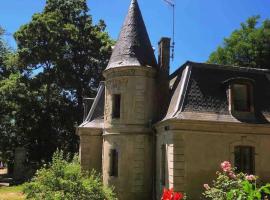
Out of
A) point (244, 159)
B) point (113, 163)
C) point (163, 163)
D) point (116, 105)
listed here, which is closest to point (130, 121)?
point (116, 105)

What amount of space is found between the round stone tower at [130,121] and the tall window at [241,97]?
424 cm

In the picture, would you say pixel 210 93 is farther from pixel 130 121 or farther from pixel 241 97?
pixel 130 121

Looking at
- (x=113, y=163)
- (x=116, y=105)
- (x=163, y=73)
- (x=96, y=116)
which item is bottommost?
(x=113, y=163)

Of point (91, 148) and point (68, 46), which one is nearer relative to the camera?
point (91, 148)

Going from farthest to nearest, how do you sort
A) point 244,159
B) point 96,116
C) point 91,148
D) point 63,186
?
point 96,116 → point 91,148 → point 244,159 → point 63,186

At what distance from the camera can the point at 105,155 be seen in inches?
799

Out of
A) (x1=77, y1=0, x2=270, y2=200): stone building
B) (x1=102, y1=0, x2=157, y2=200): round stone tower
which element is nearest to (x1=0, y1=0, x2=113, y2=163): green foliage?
(x1=77, y1=0, x2=270, y2=200): stone building

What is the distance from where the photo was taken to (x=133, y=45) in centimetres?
2069

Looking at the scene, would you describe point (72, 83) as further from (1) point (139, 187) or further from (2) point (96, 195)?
(2) point (96, 195)

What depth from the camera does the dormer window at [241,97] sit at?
17.7 meters

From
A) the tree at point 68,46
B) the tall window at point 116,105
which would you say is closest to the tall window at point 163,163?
the tall window at point 116,105

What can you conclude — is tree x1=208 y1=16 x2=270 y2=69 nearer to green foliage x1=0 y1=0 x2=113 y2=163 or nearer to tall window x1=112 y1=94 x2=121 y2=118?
green foliage x1=0 y1=0 x2=113 y2=163

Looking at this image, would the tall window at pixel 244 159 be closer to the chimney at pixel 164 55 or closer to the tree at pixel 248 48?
the chimney at pixel 164 55

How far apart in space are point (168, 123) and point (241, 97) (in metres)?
3.94
